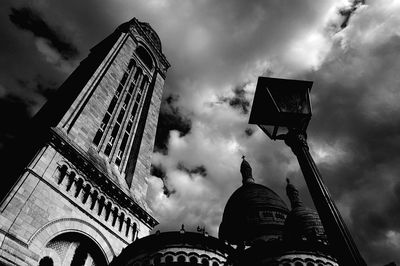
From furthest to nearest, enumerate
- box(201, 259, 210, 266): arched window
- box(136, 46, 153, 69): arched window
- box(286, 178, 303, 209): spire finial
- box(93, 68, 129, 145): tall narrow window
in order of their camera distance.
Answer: box(286, 178, 303, 209): spire finial < box(136, 46, 153, 69): arched window < box(93, 68, 129, 145): tall narrow window < box(201, 259, 210, 266): arched window

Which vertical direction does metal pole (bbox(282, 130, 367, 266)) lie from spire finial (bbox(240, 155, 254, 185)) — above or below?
below

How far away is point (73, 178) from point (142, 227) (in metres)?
4.83

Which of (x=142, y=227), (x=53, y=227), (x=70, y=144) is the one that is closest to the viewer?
(x=53, y=227)

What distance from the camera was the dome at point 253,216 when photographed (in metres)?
27.1

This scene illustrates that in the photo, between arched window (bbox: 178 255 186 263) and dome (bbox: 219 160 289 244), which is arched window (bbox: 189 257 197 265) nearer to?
arched window (bbox: 178 255 186 263)

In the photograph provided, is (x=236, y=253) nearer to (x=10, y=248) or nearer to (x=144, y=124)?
(x=10, y=248)

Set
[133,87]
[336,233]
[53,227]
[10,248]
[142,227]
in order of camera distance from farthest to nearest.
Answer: [133,87]
[142,227]
[53,227]
[10,248]
[336,233]

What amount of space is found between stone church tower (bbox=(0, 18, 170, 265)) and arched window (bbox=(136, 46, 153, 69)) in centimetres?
563

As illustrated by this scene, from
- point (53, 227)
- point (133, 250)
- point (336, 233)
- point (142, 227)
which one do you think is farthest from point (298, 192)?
point (336, 233)

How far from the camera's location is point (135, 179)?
1756 centimetres

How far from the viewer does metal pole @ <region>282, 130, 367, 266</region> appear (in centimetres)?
267

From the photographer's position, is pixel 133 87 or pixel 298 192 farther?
pixel 298 192

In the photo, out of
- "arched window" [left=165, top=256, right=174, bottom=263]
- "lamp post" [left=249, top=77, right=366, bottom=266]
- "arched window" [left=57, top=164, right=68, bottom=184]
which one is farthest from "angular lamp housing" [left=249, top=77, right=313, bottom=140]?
"arched window" [left=57, top=164, right=68, bottom=184]

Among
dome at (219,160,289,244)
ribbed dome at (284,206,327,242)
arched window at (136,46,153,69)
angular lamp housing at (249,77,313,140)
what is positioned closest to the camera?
angular lamp housing at (249,77,313,140)
